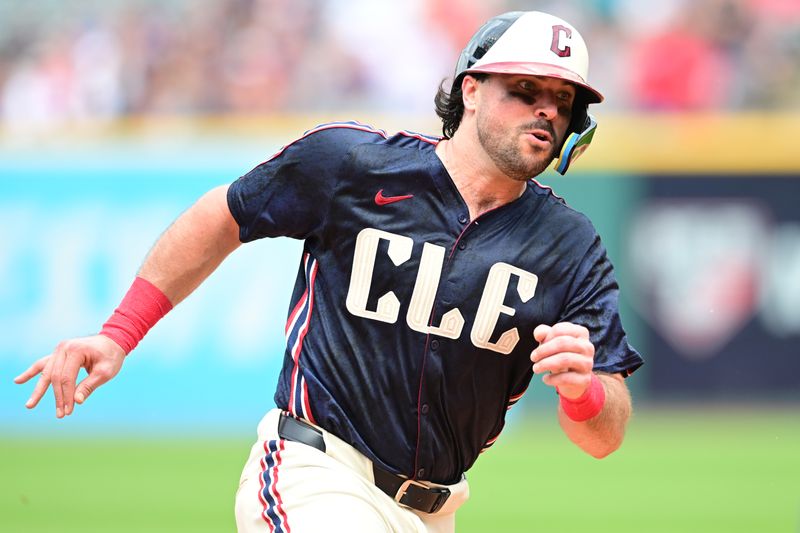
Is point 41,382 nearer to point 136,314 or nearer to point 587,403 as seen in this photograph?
point 136,314

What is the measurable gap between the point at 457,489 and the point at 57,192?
9.08 metres

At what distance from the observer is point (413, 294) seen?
4.81 meters

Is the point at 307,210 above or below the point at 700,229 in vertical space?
above

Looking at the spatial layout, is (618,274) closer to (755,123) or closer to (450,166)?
(755,123)

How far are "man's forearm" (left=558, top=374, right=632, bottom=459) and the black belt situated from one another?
1.89 feet

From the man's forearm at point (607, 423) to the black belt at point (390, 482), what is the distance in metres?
0.57

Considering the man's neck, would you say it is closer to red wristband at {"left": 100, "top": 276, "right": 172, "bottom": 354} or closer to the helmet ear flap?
the helmet ear flap

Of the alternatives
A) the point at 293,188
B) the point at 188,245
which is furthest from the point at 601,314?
the point at 188,245

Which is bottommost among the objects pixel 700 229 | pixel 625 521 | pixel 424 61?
pixel 625 521

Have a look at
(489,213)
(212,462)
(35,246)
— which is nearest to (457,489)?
(489,213)

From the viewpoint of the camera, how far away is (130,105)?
14773 mm

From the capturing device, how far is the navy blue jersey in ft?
15.7

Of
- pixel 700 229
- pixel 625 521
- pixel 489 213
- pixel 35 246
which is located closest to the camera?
pixel 489 213

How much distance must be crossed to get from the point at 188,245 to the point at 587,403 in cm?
164
